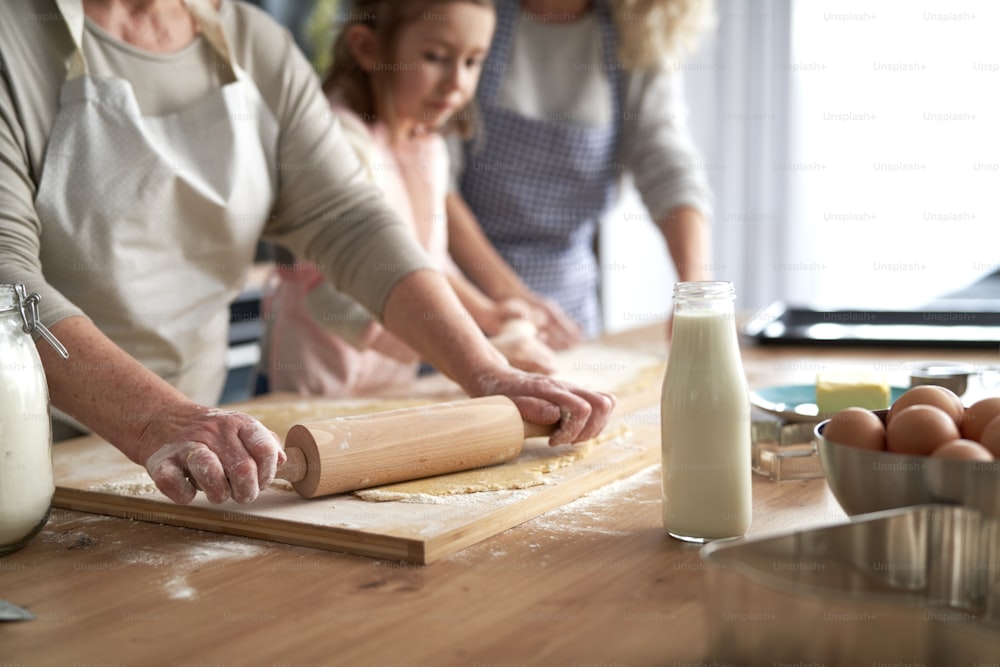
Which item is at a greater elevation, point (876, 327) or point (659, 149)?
point (659, 149)

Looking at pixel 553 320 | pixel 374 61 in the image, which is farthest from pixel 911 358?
pixel 374 61

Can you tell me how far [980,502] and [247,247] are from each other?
43.0 inches

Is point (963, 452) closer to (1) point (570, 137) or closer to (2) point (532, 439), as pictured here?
(2) point (532, 439)

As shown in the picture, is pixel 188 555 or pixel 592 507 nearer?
pixel 188 555

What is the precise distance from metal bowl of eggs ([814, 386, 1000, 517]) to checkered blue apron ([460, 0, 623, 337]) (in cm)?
158

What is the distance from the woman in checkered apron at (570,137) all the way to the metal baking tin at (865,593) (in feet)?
4.96

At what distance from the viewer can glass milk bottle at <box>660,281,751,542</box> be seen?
2.89 feet

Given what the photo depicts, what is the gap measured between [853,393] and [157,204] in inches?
36.8

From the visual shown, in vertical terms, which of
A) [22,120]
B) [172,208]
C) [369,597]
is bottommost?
→ [369,597]

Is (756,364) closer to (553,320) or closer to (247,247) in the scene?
(553,320)

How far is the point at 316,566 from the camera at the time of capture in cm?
89

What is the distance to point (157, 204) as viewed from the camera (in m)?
1.37

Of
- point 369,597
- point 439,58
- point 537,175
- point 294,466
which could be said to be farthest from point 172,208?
point 537,175

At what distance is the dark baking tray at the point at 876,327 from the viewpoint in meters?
1.95
